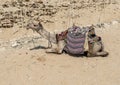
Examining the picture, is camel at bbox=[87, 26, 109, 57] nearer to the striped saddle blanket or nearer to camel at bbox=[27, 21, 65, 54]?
the striped saddle blanket

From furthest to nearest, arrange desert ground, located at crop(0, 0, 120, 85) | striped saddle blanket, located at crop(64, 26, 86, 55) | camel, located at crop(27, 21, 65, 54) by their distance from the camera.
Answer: camel, located at crop(27, 21, 65, 54) → striped saddle blanket, located at crop(64, 26, 86, 55) → desert ground, located at crop(0, 0, 120, 85)

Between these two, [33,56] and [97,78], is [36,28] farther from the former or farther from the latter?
[97,78]

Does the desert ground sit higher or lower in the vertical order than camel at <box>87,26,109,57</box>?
lower

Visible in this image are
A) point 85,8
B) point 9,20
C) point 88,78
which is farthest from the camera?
point 85,8

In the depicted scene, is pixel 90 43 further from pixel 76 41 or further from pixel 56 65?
pixel 56 65

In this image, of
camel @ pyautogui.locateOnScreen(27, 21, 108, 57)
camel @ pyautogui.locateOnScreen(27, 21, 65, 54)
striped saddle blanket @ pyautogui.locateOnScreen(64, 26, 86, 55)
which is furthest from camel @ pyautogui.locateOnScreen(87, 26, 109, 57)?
camel @ pyautogui.locateOnScreen(27, 21, 65, 54)

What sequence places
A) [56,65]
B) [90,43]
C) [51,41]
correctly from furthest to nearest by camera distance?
[51,41]
[90,43]
[56,65]

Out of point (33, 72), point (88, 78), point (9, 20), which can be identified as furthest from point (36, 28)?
point (9, 20)

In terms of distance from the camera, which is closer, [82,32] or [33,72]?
[33,72]

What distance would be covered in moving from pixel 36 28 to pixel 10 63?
1007 mm

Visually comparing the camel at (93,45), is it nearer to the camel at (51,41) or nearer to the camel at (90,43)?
Answer: the camel at (90,43)

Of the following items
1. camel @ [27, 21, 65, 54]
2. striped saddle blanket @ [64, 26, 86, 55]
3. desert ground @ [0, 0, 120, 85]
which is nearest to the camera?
desert ground @ [0, 0, 120, 85]

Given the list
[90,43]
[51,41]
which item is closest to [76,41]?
[90,43]

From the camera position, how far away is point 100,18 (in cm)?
1255
